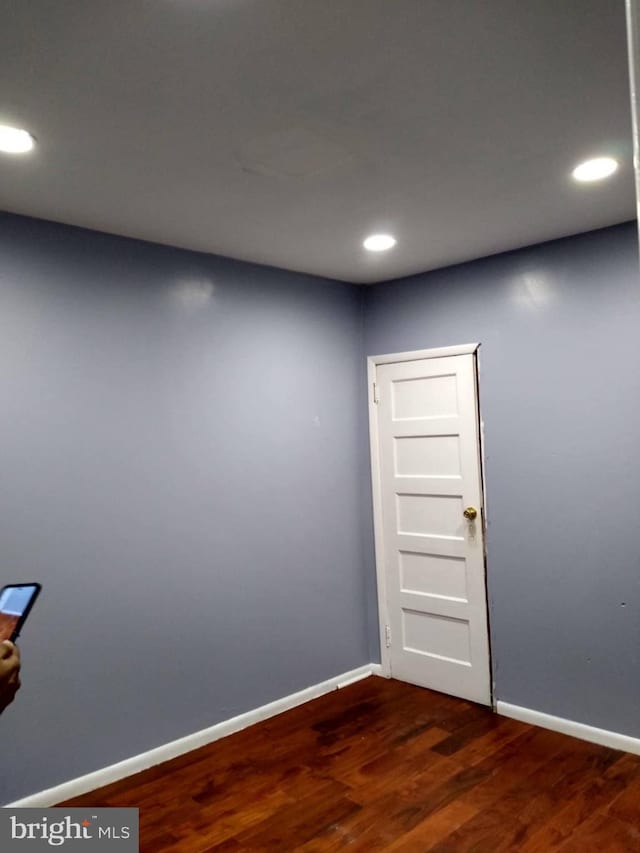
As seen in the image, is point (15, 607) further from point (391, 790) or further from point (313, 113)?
point (391, 790)

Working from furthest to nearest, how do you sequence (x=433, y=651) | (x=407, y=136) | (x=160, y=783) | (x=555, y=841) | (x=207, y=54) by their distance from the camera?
(x=433, y=651) < (x=160, y=783) < (x=555, y=841) < (x=407, y=136) < (x=207, y=54)

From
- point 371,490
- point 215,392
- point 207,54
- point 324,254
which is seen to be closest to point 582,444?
point 371,490

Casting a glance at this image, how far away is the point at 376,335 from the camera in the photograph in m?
4.02

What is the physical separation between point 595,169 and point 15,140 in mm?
2080

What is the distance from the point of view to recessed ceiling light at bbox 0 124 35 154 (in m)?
1.92

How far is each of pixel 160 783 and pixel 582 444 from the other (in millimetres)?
2563

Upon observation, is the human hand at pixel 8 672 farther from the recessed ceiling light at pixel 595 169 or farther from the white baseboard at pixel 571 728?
the white baseboard at pixel 571 728

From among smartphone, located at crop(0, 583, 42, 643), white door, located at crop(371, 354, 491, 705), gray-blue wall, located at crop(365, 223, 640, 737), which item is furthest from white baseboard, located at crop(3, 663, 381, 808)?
smartphone, located at crop(0, 583, 42, 643)

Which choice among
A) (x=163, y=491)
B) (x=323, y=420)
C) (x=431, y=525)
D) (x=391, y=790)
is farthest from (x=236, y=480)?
(x=391, y=790)

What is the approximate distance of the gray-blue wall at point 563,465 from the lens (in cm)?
294

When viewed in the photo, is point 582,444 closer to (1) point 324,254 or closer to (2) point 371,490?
(2) point 371,490

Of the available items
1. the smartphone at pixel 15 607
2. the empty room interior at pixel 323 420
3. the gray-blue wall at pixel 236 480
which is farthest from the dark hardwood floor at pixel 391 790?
the smartphone at pixel 15 607

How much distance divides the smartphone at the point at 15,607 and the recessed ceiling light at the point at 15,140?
1407 mm

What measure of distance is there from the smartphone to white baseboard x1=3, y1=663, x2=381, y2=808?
1300mm
